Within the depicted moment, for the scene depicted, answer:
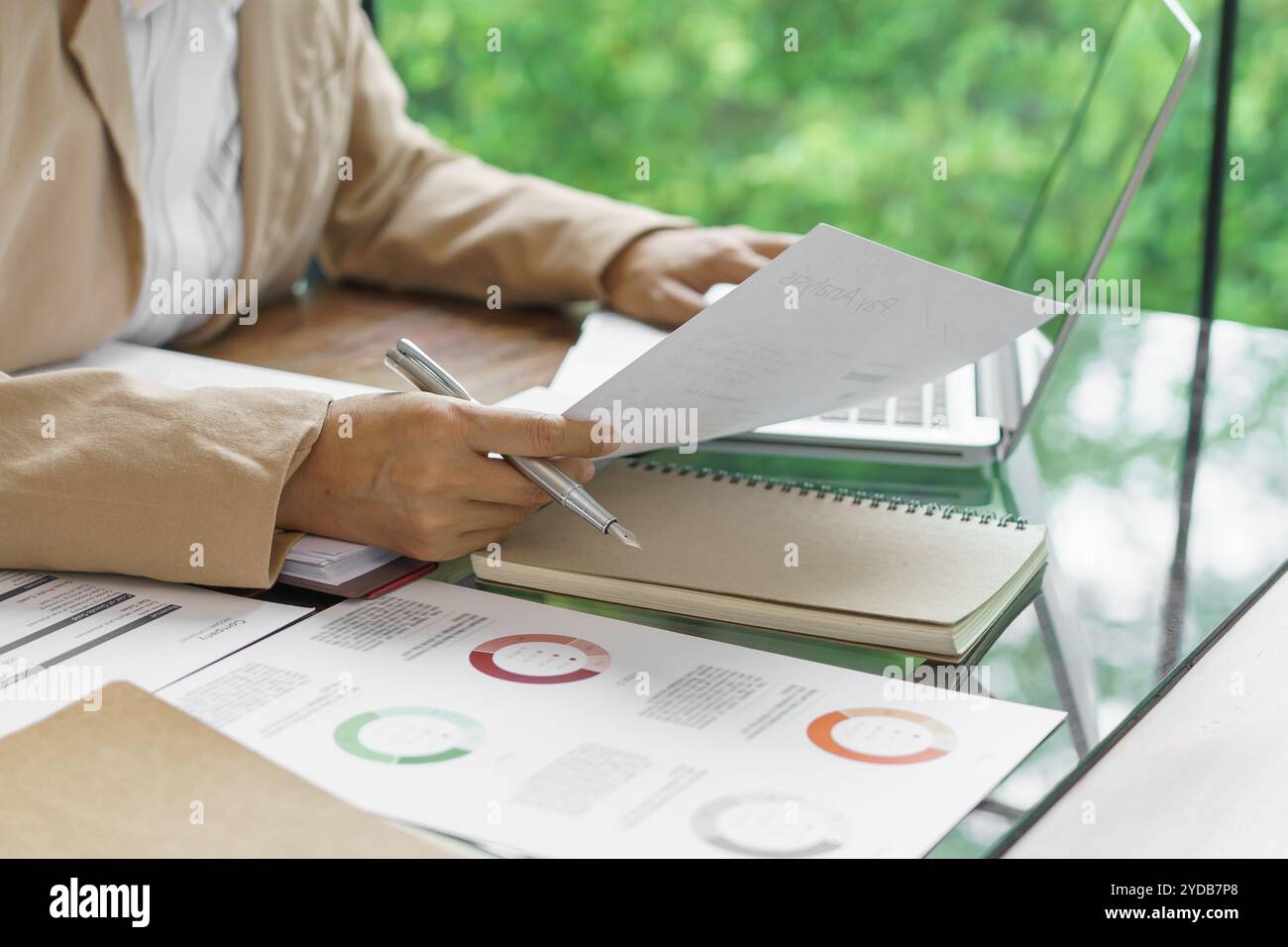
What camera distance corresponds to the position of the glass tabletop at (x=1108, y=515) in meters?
0.64

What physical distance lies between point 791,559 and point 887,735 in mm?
177

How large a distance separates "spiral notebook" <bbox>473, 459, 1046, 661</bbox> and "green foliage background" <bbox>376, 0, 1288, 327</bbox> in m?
2.38

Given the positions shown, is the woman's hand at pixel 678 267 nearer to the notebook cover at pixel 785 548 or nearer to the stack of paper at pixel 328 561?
the notebook cover at pixel 785 548

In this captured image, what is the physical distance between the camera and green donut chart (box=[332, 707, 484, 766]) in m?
0.56

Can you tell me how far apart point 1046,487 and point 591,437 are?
0.36 meters

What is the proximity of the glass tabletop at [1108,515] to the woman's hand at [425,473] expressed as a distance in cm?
4

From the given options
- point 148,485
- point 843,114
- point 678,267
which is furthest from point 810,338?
point 843,114

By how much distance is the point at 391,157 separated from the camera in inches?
55.0

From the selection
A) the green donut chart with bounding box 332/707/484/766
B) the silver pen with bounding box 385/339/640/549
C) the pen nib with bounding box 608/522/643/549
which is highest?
the silver pen with bounding box 385/339/640/549


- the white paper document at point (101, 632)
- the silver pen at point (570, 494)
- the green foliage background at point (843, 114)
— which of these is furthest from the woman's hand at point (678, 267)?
the green foliage background at point (843, 114)

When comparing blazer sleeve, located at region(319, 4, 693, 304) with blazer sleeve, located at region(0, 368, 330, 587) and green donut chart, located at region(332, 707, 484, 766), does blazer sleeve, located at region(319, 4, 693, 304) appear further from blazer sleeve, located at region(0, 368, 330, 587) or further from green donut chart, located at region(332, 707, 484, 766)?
green donut chart, located at region(332, 707, 484, 766)

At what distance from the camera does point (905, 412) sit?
1.01 meters

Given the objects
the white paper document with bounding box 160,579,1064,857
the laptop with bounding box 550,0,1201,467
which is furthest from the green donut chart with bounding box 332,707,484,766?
the laptop with bounding box 550,0,1201,467
